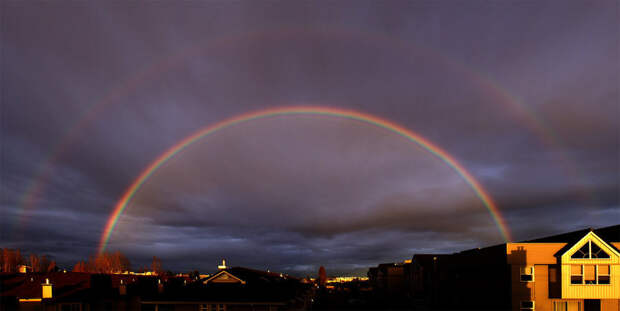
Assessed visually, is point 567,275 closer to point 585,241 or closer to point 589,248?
point 589,248

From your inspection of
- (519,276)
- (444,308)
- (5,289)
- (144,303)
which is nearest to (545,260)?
(519,276)

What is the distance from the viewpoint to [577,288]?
35094 millimetres

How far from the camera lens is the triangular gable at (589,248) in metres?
34.7

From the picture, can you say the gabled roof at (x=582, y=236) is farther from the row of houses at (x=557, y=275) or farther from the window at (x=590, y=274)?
the window at (x=590, y=274)

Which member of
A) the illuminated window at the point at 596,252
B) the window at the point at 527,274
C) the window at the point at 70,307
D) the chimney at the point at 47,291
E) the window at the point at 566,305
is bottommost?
the window at the point at 70,307

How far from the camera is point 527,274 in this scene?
3609 cm

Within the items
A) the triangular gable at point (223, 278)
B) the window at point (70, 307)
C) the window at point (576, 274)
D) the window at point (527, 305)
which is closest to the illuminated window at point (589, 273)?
the window at point (576, 274)

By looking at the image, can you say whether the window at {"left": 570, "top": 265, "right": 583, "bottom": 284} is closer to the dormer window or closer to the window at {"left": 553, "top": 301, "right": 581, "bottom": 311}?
the dormer window

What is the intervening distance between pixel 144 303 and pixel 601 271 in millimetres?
45049

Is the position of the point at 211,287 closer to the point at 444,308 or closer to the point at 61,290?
the point at 61,290

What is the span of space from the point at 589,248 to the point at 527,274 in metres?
6.19

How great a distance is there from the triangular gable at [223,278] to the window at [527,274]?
2918 centimetres

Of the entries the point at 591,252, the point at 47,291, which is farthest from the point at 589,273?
the point at 47,291

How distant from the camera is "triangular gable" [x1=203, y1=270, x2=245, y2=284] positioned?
135 feet
